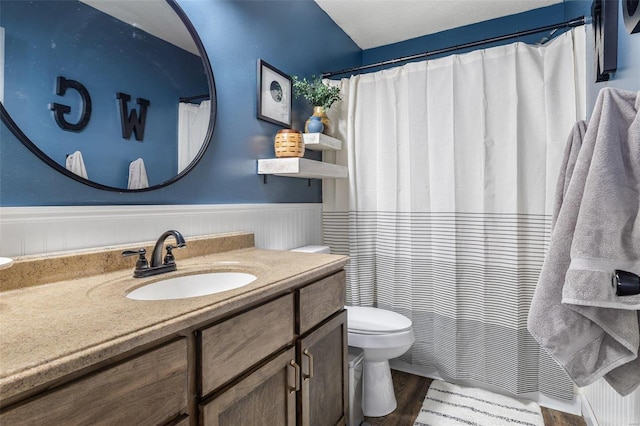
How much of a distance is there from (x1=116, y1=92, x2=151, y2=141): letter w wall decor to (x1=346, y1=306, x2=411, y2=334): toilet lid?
1267mm

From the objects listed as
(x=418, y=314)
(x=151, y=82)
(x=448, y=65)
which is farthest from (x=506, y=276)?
(x=151, y=82)

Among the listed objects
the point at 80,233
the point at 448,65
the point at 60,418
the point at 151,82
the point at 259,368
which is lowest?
the point at 259,368

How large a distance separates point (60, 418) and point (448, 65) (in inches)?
86.9

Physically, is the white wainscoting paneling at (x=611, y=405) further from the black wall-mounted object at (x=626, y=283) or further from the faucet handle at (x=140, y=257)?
the faucet handle at (x=140, y=257)

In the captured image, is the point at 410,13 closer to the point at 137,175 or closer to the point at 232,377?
the point at 137,175

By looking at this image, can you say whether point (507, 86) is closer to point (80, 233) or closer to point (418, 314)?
point (418, 314)

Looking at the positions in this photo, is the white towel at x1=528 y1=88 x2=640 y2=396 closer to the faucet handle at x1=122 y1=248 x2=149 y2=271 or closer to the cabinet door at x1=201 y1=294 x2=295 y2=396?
the cabinet door at x1=201 y1=294 x2=295 y2=396

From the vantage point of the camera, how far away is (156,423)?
67cm

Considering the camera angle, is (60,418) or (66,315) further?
(66,315)

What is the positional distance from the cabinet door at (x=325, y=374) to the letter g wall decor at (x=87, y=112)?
36.1 inches

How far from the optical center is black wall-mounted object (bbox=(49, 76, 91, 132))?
0.99 meters

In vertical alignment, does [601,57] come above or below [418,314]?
above

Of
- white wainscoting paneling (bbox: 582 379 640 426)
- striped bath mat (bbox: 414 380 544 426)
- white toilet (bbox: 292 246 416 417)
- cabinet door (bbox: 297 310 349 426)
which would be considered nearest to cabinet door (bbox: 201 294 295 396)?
cabinet door (bbox: 297 310 349 426)

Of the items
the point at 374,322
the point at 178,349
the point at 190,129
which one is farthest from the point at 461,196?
the point at 178,349
